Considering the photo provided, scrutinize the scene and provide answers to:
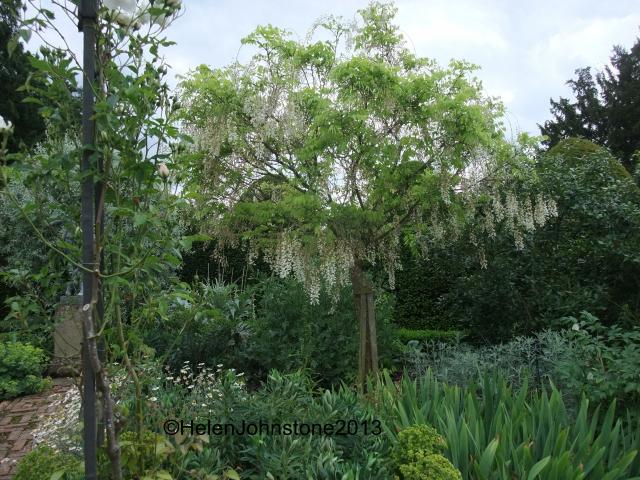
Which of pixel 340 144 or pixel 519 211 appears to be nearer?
pixel 340 144

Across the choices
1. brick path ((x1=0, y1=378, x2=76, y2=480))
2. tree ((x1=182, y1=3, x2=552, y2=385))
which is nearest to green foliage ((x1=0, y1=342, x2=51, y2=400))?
brick path ((x1=0, y1=378, x2=76, y2=480))

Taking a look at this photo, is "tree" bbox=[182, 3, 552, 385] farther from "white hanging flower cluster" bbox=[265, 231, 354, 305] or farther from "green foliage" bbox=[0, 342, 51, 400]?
"green foliage" bbox=[0, 342, 51, 400]

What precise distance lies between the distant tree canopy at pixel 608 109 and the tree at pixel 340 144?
16710 millimetres

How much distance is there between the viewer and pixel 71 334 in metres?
7.41

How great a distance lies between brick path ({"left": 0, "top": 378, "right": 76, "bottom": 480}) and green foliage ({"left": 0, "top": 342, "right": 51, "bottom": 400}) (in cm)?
10

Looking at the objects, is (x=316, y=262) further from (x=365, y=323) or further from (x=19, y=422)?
(x=19, y=422)

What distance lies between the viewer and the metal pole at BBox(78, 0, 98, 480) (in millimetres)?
1941

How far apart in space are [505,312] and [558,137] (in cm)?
1930

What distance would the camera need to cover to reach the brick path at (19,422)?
4.09 m

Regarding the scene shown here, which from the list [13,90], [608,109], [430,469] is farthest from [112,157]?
[608,109]

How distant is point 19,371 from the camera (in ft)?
20.6

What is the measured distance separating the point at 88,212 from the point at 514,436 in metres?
2.20

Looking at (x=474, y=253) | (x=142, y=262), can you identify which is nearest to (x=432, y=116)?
(x=474, y=253)

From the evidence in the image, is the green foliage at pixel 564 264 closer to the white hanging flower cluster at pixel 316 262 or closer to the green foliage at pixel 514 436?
the white hanging flower cluster at pixel 316 262
